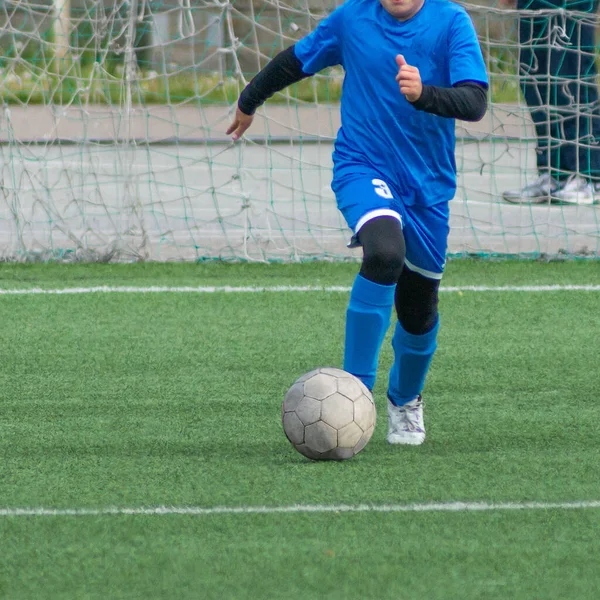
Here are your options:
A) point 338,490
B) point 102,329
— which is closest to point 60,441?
point 338,490

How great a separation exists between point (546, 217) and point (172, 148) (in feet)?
15.6

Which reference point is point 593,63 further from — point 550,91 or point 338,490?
point 338,490

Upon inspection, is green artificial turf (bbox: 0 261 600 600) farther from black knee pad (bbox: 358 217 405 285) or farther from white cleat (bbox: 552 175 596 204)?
white cleat (bbox: 552 175 596 204)

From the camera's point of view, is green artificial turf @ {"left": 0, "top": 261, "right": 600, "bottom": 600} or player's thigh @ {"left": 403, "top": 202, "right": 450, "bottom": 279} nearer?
green artificial turf @ {"left": 0, "top": 261, "right": 600, "bottom": 600}

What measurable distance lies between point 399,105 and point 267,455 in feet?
3.90

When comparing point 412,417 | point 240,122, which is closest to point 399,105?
point 240,122

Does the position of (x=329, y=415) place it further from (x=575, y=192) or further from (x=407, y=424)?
(x=575, y=192)

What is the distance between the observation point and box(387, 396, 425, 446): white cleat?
418cm

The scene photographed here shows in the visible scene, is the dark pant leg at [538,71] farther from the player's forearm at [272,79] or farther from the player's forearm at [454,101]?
the player's forearm at [454,101]

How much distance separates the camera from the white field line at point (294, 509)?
134 inches

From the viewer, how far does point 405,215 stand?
4.04 meters

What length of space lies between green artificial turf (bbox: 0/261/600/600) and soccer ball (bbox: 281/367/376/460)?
8 centimetres

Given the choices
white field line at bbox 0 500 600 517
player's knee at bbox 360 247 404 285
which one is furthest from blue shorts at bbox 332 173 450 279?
white field line at bbox 0 500 600 517

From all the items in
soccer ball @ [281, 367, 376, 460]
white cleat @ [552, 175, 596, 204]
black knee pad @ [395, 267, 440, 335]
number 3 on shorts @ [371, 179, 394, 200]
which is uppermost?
number 3 on shorts @ [371, 179, 394, 200]
